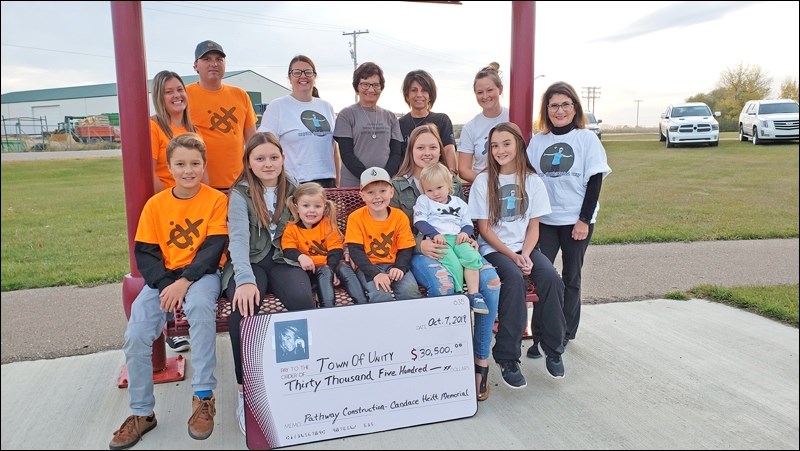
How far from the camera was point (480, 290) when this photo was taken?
2.98 m

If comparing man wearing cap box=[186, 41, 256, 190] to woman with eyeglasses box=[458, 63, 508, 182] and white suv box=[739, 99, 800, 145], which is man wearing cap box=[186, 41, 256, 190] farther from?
white suv box=[739, 99, 800, 145]

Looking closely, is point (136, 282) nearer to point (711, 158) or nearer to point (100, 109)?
point (711, 158)

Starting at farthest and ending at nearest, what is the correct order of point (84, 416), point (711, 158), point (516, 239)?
point (711, 158)
point (516, 239)
point (84, 416)

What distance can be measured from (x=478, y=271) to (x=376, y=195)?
697 mm

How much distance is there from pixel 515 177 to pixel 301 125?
4.99ft

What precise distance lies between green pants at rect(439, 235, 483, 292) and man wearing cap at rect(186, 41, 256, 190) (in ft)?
5.26

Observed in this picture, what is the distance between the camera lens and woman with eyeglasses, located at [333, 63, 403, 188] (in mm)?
3779

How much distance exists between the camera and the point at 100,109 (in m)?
21.4

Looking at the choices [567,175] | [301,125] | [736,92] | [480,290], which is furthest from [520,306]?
[736,92]

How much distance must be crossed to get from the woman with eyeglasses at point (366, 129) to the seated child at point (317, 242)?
0.86 metres

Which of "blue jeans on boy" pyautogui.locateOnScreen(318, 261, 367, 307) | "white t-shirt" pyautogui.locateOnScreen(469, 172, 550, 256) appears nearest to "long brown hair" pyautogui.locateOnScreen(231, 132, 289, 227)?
"blue jeans on boy" pyautogui.locateOnScreen(318, 261, 367, 307)

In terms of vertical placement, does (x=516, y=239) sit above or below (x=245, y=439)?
above

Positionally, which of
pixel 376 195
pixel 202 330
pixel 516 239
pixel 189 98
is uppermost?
pixel 189 98

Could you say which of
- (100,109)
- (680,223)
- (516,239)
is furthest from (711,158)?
(100,109)
